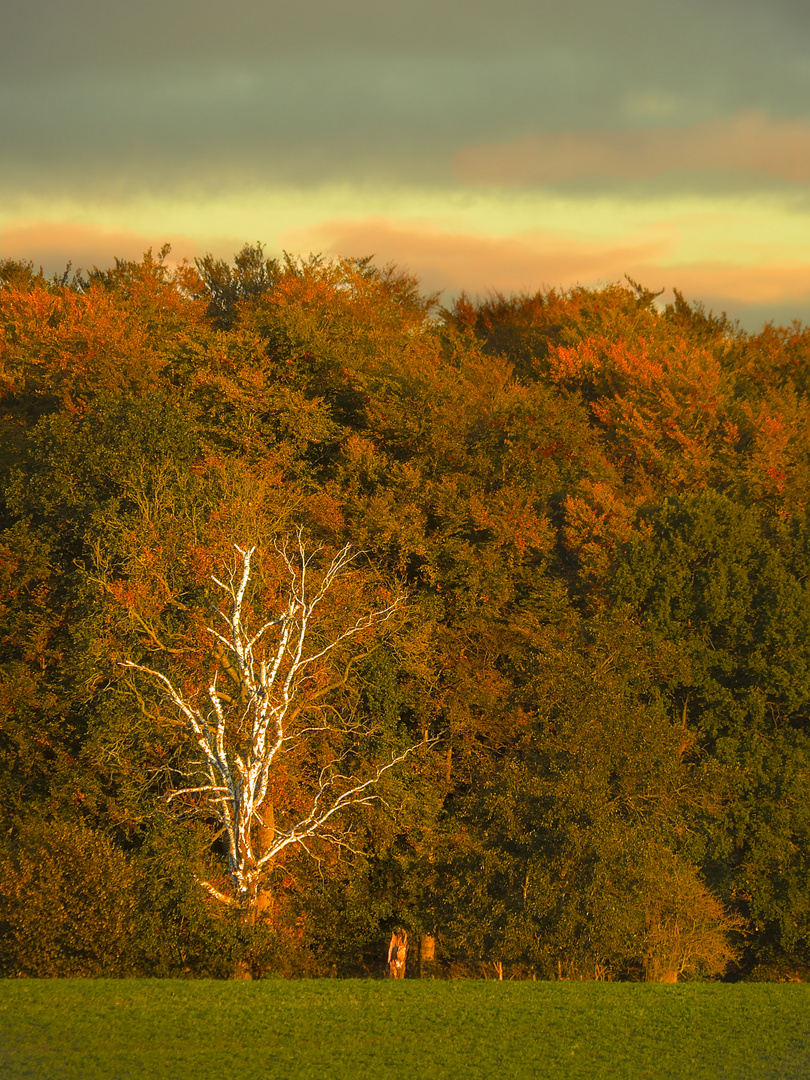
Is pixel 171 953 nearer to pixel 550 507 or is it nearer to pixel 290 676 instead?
pixel 290 676

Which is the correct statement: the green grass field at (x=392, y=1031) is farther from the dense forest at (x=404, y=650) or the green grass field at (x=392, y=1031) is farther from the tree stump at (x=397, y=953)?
the tree stump at (x=397, y=953)

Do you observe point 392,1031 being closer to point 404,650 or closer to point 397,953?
point 404,650

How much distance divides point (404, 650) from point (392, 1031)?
14.0 metres

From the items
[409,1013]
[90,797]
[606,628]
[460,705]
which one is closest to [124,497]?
[90,797]

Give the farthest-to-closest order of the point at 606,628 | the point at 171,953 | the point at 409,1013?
the point at 606,628, the point at 171,953, the point at 409,1013

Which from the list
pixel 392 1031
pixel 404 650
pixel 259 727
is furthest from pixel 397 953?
pixel 392 1031

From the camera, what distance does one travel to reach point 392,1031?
15.1 m

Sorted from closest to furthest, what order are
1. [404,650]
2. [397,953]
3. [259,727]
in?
1. [259,727]
2. [404,650]
3. [397,953]

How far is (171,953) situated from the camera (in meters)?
20.0

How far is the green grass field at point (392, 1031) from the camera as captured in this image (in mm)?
13008

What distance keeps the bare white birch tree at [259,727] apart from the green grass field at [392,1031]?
4535 millimetres

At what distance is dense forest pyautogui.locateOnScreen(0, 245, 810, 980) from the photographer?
22156mm

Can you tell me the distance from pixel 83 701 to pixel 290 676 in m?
6.37

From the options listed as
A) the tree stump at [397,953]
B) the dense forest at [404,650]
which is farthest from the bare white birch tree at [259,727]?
the tree stump at [397,953]
